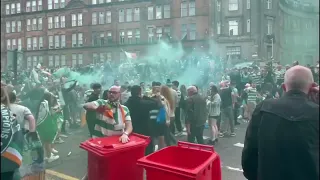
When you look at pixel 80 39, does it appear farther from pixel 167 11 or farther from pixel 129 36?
pixel 167 11

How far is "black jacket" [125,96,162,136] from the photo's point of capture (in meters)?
5.86

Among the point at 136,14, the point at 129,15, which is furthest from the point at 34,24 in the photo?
the point at 136,14

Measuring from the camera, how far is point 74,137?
878cm

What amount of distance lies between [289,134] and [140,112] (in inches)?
143

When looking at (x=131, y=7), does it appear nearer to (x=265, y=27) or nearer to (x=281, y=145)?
(x=265, y=27)

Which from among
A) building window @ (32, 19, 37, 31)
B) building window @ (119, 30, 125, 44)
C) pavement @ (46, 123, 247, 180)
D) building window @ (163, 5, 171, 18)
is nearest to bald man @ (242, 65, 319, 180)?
pavement @ (46, 123, 247, 180)

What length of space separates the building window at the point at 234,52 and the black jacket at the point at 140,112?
7.12 ft

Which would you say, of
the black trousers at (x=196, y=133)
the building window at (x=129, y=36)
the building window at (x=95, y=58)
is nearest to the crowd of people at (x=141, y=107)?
the black trousers at (x=196, y=133)

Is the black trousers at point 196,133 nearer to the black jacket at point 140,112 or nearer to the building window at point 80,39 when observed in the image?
the black jacket at point 140,112

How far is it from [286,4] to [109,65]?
3.85 m

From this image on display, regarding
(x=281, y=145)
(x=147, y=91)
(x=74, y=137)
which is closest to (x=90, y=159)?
(x=281, y=145)

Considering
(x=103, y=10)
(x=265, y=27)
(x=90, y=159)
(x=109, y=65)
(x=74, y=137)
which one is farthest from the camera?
(x=74, y=137)

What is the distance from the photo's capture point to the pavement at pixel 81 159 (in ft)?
18.7

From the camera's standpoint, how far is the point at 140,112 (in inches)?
231
